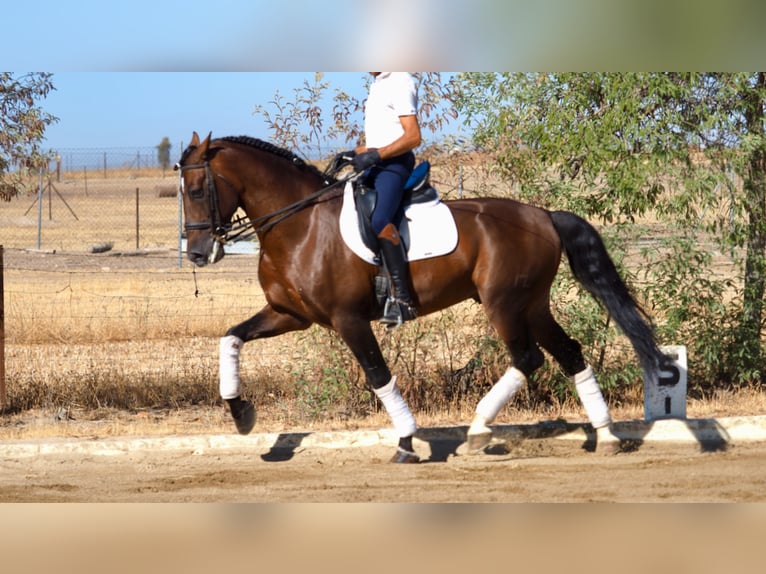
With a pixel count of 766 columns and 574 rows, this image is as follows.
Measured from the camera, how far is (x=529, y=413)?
10398 millimetres

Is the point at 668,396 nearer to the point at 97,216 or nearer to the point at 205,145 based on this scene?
the point at 205,145

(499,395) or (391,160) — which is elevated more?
(391,160)

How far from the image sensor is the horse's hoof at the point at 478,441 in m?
8.44

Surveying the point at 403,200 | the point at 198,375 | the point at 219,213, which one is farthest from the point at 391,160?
the point at 198,375

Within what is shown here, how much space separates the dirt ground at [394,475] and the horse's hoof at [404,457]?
7cm

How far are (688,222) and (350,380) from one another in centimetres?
381

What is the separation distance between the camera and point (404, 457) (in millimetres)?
8430

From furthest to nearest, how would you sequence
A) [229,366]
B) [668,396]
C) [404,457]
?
[668,396] < [229,366] < [404,457]

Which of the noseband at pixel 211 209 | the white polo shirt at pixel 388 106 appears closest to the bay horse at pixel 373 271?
the noseband at pixel 211 209

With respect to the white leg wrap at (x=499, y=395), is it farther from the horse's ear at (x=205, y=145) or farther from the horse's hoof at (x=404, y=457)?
the horse's ear at (x=205, y=145)

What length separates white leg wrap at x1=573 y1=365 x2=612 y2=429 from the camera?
8.66 meters

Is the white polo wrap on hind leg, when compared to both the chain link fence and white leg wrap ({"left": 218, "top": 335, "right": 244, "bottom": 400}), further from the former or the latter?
the chain link fence

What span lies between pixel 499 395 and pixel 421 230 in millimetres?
1514
